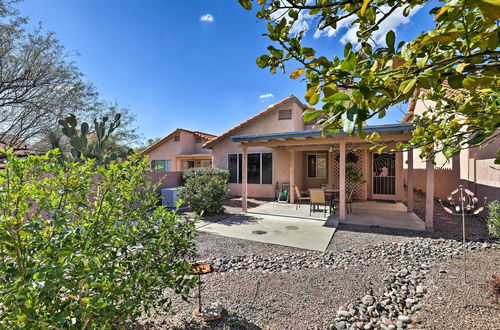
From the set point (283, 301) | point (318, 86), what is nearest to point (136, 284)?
point (283, 301)

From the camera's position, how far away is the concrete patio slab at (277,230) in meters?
5.90

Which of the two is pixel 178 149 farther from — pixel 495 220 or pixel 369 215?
pixel 495 220

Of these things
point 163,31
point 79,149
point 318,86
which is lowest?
point 79,149

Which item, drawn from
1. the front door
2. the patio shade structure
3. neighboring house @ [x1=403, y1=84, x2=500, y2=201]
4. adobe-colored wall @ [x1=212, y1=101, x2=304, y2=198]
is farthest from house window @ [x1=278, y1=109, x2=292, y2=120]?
neighboring house @ [x1=403, y1=84, x2=500, y2=201]

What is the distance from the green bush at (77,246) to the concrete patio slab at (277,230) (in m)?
3.99

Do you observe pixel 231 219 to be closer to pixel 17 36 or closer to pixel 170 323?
pixel 170 323

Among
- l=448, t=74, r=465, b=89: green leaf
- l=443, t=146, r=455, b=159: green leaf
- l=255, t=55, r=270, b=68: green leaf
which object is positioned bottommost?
l=443, t=146, r=455, b=159: green leaf

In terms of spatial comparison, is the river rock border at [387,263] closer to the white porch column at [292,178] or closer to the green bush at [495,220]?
the green bush at [495,220]

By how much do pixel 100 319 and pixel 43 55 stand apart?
11703mm

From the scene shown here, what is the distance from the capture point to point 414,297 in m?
3.33

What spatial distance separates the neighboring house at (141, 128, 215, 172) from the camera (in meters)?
18.6

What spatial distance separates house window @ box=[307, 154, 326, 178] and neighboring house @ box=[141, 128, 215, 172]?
8504 millimetres

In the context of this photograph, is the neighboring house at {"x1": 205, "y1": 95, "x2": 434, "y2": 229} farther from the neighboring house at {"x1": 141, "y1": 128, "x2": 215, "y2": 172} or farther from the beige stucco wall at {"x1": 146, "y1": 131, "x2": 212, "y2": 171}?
the beige stucco wall at {"x1": 146, "y1": 131, "x2": 212, "y2": 171}

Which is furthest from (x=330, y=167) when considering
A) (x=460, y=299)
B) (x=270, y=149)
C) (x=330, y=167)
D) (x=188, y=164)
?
(x=188, y=164)
